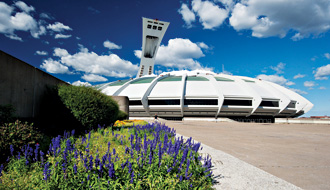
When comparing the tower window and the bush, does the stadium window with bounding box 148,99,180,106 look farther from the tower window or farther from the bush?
the tower window

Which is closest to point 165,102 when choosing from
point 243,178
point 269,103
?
point 269,103

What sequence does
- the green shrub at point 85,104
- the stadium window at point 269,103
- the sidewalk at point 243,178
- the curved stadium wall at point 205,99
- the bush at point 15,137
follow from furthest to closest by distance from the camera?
the stadium window at point 269,103, the curved stadium wall at point 205,99, the green shrub at point 85,104, the bush at point 15,137, the sidewalk at point 243,178

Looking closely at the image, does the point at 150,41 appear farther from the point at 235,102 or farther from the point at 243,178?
the point at 243,178

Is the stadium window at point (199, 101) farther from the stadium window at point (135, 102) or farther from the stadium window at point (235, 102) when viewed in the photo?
the stadium window at point (135, 102)

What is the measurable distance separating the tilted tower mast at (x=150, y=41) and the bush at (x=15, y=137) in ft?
257

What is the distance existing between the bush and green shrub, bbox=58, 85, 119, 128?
2.97m

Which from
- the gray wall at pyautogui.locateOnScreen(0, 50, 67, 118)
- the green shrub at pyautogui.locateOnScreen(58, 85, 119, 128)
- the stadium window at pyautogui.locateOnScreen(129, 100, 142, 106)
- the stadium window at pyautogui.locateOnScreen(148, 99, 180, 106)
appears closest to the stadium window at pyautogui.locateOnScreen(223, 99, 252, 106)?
the stadium window at pyautogui.locateOnScreen(148, 99, 180, 106)

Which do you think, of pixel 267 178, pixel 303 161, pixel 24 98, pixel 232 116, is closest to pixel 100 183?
pixel 267 178

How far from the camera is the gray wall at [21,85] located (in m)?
5.18

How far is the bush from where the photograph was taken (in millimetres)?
3773

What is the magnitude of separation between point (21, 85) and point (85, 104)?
2224 millimetres

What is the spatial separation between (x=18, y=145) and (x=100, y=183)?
9.73ft

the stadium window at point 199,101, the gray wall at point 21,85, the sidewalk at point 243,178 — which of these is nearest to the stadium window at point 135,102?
the stadium window at point 199,101

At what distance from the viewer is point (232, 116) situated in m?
43.1
